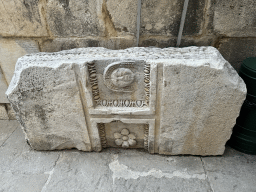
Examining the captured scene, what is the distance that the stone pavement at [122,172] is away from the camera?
1.84 metres

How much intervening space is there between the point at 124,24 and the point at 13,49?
54.2 inches

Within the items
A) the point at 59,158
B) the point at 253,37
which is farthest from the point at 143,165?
the point at 253,37

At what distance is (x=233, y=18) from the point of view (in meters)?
1.93

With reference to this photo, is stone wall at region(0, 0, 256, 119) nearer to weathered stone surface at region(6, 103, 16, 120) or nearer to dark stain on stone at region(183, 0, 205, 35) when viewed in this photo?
dark stain on stone at region(183, 0, 205, 35)

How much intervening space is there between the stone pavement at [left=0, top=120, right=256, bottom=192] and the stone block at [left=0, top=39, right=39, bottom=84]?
3.66ft

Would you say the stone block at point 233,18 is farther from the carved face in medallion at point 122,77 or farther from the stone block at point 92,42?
the carved face in medallion at point 122,77

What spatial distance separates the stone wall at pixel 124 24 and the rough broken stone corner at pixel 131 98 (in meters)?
0.28

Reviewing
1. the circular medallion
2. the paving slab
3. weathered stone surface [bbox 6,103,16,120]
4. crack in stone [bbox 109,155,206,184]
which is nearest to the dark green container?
the paving slab

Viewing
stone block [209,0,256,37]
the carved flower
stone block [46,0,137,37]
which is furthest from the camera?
the carved flower

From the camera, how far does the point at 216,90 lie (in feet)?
5.46

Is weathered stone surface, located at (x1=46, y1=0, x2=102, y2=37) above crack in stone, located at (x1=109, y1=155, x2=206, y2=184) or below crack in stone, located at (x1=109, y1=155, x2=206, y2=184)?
above

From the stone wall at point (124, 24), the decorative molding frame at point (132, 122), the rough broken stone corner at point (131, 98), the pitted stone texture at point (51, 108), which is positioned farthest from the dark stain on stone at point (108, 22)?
the decorative molding frame at point (132, 122)

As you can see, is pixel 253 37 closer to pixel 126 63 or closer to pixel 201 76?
pixel 201 76

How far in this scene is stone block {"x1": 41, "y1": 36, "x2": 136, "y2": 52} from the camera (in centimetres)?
216
